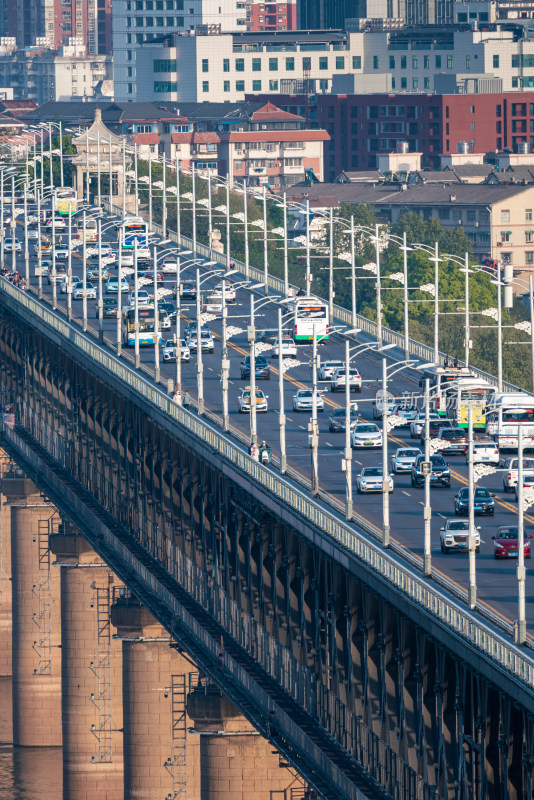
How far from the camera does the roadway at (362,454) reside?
253 feet

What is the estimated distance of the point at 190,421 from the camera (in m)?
106

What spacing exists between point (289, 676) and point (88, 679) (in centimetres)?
4946

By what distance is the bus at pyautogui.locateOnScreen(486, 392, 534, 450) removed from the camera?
335 feet

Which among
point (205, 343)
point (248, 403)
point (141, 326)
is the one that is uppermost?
point (141, 326)

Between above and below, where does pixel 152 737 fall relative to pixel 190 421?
below

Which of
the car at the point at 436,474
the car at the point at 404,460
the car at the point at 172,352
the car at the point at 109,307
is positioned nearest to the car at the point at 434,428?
the car at the point at 404,460

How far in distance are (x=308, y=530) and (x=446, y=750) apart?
47.6 ft

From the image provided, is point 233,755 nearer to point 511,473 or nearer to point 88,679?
point 511,473

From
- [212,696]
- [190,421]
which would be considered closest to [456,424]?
[190,421]

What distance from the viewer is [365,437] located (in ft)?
350

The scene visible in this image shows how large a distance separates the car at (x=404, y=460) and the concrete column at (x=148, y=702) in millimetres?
20837

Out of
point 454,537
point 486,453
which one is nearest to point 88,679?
point 486,453

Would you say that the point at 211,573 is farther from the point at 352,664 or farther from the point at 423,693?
the point at 423,693

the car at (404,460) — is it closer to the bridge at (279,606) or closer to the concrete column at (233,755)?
the bridge at (279,606)
